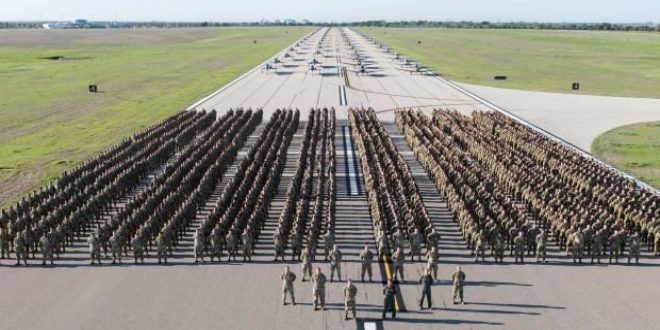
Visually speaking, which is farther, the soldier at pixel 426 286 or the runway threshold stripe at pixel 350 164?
the runway threshold stripe at pixel 350 164

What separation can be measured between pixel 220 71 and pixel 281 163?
6128cm

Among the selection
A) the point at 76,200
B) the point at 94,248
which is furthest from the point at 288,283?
the point at 76,200

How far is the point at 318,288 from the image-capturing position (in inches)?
624

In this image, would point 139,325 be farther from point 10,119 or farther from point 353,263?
point 10,119

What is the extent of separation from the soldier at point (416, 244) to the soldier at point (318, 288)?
431 centimetres

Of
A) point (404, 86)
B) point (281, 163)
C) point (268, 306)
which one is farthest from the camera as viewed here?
point (404, 86)

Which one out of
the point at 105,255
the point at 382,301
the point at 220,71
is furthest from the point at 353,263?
the point at 220,71

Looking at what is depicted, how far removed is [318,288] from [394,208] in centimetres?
647

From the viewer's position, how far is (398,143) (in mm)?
38406

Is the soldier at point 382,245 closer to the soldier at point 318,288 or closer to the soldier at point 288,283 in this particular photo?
the soldier at point 318,288

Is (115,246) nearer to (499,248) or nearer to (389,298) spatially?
(389,298)

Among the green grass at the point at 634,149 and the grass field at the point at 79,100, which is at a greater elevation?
the green grass at the point at 634,149

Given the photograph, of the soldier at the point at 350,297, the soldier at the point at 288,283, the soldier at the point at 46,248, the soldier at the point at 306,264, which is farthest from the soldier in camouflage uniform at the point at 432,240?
the soldier at the point at 46,248

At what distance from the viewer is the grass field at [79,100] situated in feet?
114
